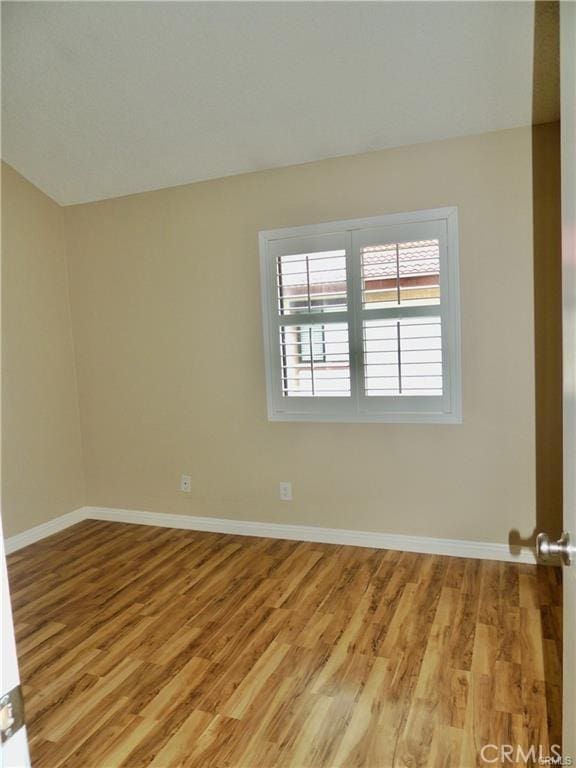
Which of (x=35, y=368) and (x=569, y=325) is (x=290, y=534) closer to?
(x=35, y=368)

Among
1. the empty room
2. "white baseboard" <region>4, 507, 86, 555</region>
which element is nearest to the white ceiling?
the empty room

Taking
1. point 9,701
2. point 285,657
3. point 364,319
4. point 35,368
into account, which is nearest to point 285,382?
point 364,319

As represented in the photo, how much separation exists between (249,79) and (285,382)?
177cm

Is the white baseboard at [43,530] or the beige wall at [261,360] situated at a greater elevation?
the beige wall at [261,360]

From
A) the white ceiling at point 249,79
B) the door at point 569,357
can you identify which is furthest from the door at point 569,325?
the white ceiling at point 249,79

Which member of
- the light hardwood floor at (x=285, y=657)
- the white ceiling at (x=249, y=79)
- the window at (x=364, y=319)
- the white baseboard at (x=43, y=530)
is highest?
the white ceiling at (x=249, y=79)

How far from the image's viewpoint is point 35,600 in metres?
2.86

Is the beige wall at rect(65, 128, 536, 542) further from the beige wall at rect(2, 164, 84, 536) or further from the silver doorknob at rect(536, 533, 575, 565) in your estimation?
the silver doorknob at rect(536, 533, 575, 565)

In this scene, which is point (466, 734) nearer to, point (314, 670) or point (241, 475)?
point (314, 670)

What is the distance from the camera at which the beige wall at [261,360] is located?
115 inches

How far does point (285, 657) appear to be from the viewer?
2227 mm

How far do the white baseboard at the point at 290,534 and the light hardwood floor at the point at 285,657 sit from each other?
0.24 feet

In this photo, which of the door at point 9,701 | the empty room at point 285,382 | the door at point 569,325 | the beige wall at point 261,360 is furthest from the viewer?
the beige wall at point 261,360

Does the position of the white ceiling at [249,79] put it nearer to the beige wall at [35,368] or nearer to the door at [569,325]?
the beige wall at [35,368]
